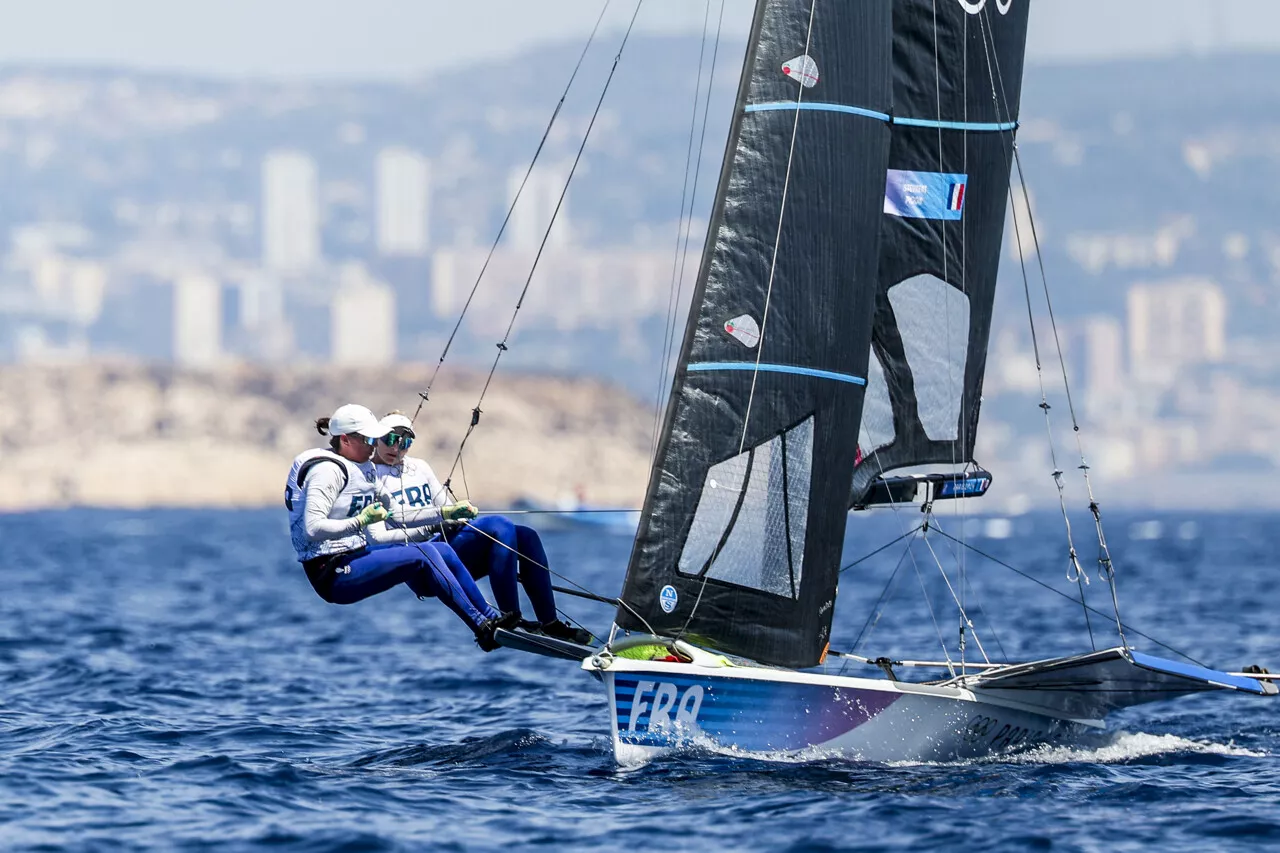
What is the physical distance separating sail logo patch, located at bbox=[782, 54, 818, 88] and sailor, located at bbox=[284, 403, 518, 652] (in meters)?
3.40

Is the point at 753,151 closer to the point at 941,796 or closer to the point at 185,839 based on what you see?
the point at 941,796

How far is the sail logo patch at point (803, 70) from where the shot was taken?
483 inches

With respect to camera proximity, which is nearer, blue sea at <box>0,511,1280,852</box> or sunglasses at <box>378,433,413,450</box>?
blue sea at <box>0,511,1280,852</box>

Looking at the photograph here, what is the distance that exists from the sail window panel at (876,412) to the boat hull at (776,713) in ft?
6.82

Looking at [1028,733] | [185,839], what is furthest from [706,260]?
[185,839]

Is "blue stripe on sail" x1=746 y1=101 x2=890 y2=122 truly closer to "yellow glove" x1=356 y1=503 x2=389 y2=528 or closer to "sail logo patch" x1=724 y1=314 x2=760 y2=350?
"sail logo patch" x1=724 y1=314 x2=760 y2=350

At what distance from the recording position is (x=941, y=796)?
11547mm

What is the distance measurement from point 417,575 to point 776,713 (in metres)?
2.40

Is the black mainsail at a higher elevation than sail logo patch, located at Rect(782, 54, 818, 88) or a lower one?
lower

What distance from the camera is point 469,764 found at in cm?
1284

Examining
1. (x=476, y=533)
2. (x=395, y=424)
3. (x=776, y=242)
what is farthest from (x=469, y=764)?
(x=776, y=242)

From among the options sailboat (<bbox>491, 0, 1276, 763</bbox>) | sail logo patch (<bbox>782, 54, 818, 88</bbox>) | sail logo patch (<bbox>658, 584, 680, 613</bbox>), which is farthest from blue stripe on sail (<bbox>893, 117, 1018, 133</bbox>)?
sail logo patch (<bbox>658, 584, 680, 613</bbox>)

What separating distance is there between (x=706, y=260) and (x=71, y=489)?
130 meters

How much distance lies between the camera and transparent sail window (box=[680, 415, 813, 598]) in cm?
1230
